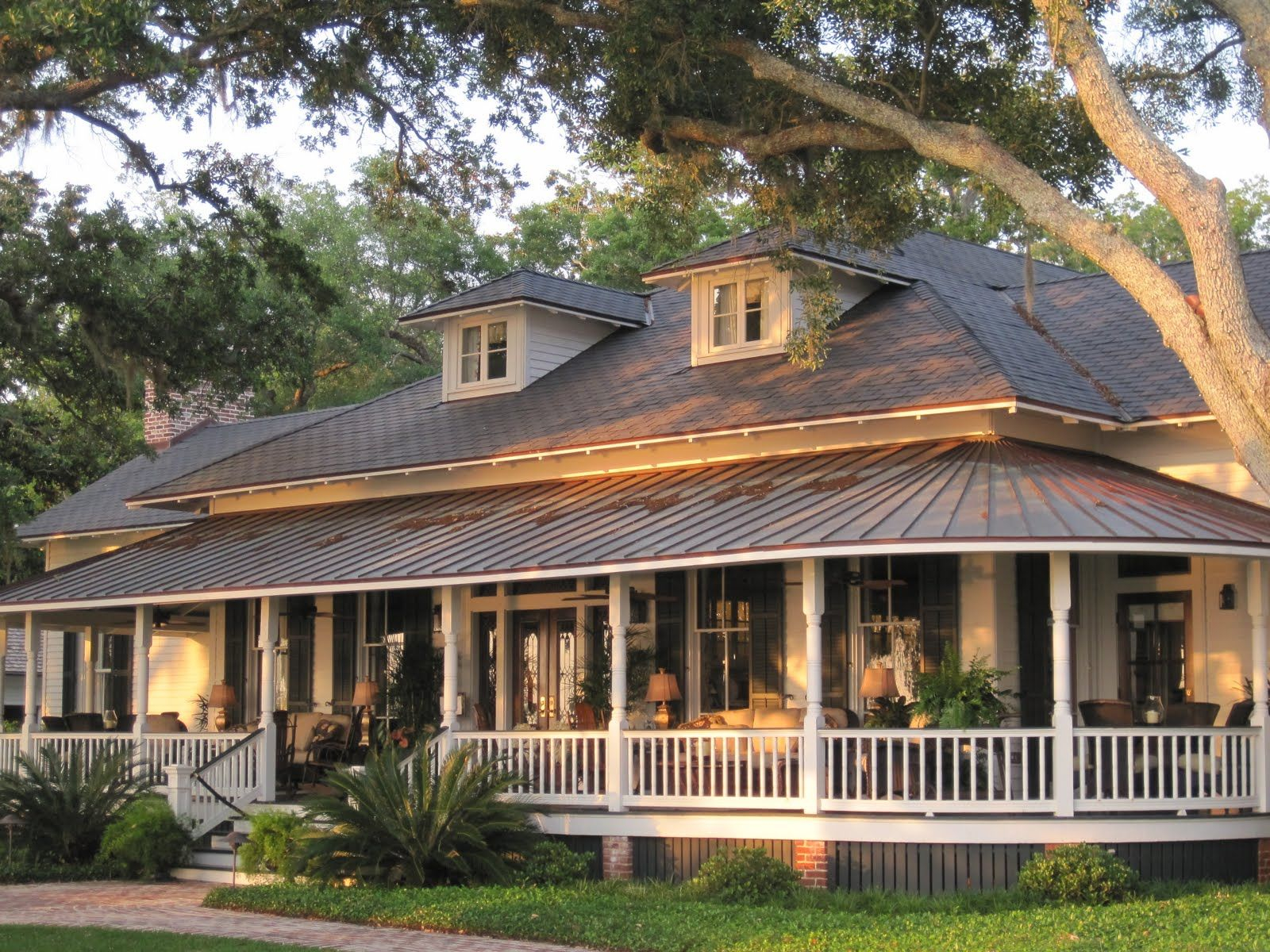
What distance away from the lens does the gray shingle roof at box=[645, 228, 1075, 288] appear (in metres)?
20.8

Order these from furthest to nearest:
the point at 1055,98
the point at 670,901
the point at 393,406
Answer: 1. the point at 393,406
2. the point at 1055,98
3. the point at 670,901

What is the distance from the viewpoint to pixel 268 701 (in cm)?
1984

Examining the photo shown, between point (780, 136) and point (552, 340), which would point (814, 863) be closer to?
point (780, 136)

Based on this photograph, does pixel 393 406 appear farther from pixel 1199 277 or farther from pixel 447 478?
pixel 1199 277

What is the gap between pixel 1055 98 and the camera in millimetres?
17078

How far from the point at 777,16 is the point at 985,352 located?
450cm

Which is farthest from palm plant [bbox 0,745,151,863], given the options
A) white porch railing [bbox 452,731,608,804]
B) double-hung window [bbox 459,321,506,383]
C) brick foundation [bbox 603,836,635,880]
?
double-hung window [bbox 459,321,506,383]

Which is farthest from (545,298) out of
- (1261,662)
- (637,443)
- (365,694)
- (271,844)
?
(1261,662)

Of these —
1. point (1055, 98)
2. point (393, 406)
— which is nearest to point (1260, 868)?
point (1055, 98)

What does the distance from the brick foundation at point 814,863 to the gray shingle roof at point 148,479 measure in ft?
52.5

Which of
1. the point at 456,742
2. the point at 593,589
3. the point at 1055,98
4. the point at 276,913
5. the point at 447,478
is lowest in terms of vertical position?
the point at 276,913

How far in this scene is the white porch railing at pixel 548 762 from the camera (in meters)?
17.0

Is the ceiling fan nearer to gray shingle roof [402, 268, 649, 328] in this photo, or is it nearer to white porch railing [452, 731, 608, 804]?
white porch railing [452, 731, 608, 804]

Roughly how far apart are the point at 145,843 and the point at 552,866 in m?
5.21
